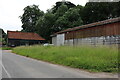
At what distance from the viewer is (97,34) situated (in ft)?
92.0

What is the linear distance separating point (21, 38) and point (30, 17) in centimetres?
2187

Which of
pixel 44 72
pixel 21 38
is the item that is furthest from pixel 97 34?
pixel 21 38

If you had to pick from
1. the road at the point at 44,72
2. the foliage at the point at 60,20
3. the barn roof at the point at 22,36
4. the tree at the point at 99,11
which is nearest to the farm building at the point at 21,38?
the barn roof at the point at 22,36

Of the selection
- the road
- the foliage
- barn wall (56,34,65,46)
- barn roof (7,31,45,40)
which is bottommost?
the road

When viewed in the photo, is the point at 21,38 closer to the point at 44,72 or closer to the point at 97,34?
the point at 97,34

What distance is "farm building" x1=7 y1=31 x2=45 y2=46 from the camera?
63.4m

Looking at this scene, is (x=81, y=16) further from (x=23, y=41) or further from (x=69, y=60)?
(x=69, y=60)

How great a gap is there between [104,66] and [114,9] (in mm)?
40443

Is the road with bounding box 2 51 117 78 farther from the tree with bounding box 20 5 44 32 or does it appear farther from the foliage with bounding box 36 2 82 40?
the tree with bounding box 20 5 44 32

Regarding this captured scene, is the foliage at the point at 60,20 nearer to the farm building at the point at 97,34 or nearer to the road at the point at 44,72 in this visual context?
the farm building at the point at 97,34

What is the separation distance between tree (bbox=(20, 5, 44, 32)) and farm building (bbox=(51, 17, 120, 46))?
152ft

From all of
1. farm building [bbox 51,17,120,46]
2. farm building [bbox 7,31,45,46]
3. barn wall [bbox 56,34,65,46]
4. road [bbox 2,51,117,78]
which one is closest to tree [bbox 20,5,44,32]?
farm building [bbox 7,31,45,46]

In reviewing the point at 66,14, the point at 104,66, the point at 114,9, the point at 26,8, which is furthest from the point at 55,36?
the point at 26,8

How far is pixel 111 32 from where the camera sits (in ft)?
82.1
